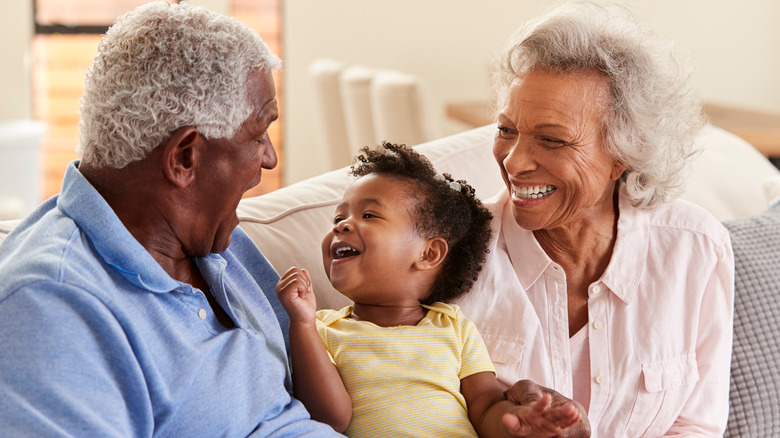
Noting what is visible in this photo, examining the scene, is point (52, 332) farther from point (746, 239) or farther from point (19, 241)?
point (746, 239)

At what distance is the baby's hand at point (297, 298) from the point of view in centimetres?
140

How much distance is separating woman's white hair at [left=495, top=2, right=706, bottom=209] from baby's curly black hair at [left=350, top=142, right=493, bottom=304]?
0.27m

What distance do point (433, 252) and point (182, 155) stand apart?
581 millimetres

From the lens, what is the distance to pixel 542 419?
4.39 ft

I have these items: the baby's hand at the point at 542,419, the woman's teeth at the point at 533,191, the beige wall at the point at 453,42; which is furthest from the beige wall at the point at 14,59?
the baby's hand at the point at 542,419

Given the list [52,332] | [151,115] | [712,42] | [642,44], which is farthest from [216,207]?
[712,42]

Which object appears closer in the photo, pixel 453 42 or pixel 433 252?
pixel 433 252

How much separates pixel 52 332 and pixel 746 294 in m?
1.47

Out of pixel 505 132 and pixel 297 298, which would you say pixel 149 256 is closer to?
pixel 297 298

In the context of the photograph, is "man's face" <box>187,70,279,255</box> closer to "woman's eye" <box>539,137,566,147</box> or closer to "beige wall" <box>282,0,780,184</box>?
"woman's eye" <box>539,137,566,147</box>

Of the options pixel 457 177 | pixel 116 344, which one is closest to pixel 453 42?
pixel 457 177

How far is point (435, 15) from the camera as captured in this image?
18.7ft

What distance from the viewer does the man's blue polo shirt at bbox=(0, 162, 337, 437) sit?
102 centimetres

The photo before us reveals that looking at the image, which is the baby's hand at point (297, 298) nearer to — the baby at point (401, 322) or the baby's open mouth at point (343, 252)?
the baby at point (401, 322)
